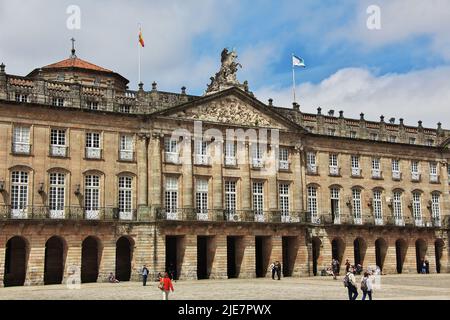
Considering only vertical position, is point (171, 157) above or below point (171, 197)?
above

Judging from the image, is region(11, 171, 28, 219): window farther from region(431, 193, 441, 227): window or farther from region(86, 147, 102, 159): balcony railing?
region(431, 193, 441, 227): window

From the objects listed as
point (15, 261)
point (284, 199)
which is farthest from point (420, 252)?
point (15, 261)

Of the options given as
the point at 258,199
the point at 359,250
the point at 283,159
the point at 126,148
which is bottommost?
the point at 359,250

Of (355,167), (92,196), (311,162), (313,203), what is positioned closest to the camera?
(92,196)

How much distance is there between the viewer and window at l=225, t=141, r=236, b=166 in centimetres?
4570

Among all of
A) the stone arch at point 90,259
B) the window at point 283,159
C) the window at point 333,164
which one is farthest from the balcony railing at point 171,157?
the window at point 333,164

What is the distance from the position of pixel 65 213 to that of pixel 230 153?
12.6 meters

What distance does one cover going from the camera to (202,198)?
44625 millimetres

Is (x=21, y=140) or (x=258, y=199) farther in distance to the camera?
(x=258, y=199)

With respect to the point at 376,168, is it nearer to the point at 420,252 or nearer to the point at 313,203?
the point at 313,203

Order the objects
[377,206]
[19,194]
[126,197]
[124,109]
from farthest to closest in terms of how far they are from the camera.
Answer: [377,206] → [124,109] → [126,197] → [19,194]

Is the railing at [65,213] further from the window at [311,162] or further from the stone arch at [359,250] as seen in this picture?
the stone arch at [359,250]

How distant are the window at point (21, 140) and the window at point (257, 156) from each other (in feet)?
52.4

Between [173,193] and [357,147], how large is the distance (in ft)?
56.6
